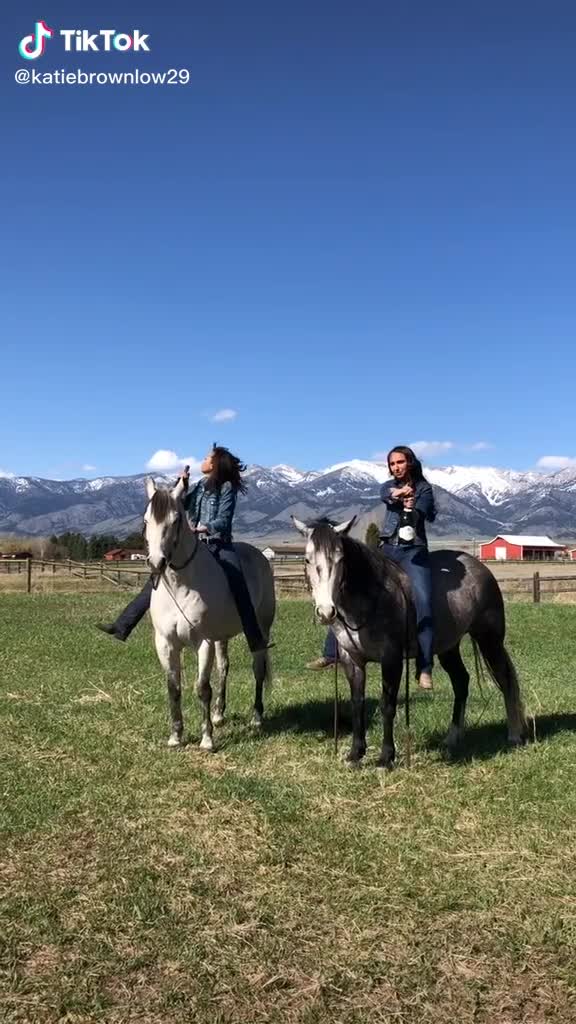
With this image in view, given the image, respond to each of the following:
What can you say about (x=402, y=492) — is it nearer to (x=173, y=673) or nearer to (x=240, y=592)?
(x=240, y=592)

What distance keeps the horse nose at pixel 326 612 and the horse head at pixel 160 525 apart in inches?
73.4

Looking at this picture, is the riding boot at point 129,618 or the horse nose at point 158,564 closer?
the horse nose at point 158,564

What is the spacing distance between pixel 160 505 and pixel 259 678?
322cm

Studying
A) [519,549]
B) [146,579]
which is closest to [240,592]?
[146,579]

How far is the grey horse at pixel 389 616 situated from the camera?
689 cm

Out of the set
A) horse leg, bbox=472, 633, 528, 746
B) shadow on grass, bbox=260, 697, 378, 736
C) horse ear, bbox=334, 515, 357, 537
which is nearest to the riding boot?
shadow on grass, bbox=260, 697, 378, 736

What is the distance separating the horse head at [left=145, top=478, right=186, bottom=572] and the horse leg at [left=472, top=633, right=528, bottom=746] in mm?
3807

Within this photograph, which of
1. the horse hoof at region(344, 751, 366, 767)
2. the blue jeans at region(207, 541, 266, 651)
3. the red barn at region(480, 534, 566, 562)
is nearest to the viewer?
the horse hoof at region(344, 751, 366, 767)

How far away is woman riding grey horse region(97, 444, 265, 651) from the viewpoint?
8953mm

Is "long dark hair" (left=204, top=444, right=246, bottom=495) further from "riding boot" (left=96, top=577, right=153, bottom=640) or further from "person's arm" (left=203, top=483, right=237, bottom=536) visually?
"riding boot" (left=96, top=577, right=153, bottom=640)

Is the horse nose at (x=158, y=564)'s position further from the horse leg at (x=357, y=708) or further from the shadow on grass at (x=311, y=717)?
the shadow on grass at (x=311, y=717)

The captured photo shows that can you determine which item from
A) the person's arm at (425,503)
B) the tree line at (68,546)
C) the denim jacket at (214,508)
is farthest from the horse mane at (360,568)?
the tree line at (68,546)

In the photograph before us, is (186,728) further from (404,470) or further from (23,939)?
(23,939)

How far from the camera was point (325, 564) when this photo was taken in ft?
22.3
